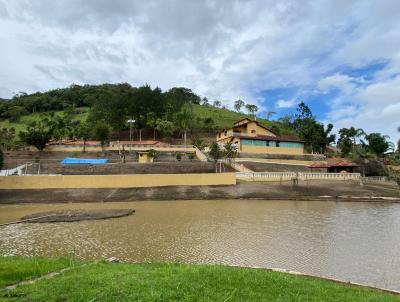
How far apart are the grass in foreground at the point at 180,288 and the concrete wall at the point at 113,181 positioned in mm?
35467

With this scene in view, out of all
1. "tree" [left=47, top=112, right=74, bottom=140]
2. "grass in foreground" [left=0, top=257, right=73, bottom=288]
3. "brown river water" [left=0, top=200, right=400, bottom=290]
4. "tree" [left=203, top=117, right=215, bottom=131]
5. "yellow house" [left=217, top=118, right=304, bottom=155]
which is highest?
"tree" [left=203, top=117, right=215, bottom=131]

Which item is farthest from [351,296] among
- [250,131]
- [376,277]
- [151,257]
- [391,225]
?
[250,131]

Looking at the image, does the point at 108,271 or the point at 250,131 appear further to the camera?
the point at 250,131

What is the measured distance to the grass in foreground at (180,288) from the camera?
804 cm

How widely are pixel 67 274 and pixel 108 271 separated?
1227 millimetres

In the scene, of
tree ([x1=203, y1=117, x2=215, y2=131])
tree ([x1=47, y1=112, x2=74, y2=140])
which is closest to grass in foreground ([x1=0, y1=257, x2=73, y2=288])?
tree ([x1=47, y1=112, x2=74, y2=140])

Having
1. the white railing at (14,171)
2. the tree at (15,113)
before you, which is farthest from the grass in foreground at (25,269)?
the tree at (15,113)

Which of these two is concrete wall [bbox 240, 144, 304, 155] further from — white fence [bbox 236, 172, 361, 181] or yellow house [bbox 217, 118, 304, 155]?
white fence [bbox 236, 172, 361, 181]

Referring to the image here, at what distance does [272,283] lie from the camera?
946 cm

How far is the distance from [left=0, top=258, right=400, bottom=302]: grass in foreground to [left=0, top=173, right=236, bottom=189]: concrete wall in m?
35.5

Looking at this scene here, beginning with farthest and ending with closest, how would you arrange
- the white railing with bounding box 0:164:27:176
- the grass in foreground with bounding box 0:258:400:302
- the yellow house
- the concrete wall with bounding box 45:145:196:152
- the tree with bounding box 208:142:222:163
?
the yellow house, the concrete wall with bounding box 45:145:196:152, the tree with bounding box 208:142:222:163, the white railing with bounding box 0:164:27:176, the grass in foreground with bounding box 0:258:400:302

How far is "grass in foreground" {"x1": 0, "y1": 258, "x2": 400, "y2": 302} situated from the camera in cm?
804

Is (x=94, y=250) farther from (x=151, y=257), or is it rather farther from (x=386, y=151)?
(x=386, y=151)

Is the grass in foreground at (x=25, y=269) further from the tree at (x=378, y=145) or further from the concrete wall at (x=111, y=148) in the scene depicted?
the tree at (x=378, y=145)
